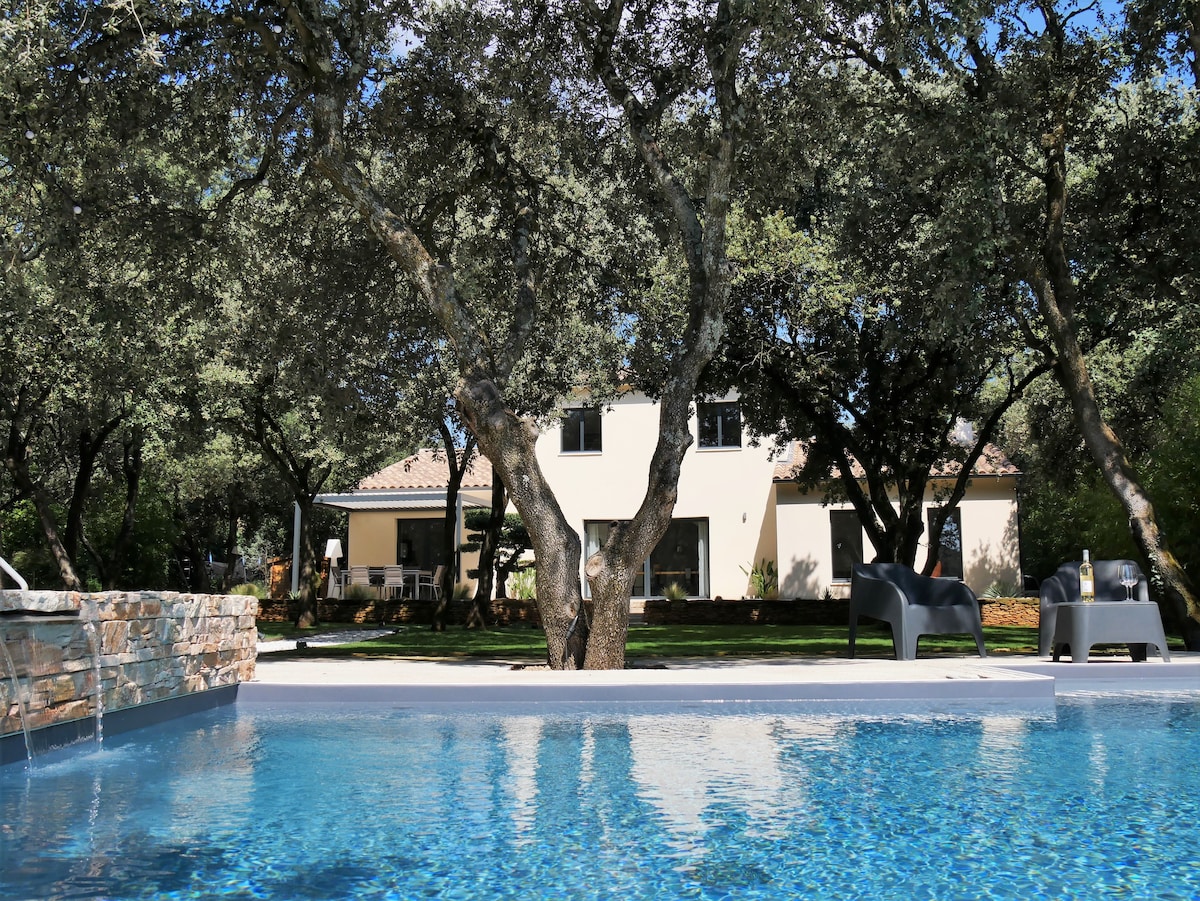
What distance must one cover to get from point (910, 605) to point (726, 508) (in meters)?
14.0

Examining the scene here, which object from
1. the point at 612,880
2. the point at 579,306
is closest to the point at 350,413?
the point at 579,306

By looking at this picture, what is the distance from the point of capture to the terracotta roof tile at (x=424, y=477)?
28.2 m

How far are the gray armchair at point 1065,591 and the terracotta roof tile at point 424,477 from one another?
17.5 metres

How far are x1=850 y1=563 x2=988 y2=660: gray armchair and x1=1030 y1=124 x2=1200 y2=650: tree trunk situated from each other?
226 centimetres

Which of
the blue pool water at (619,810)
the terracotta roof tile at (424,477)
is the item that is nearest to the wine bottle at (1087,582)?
the blue pool water at (619,810)

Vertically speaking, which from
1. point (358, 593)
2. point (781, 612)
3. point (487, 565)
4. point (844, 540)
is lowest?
point (781, 612)

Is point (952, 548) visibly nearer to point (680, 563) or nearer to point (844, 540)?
point (844, 540)

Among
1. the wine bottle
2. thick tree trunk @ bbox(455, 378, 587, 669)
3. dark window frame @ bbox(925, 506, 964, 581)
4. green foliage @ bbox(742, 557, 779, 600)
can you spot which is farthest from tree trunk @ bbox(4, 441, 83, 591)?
dark window frame @ bbox(925, 506, 964, 581)

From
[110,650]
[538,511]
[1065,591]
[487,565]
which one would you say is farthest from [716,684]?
[487,565]

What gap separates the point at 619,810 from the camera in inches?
192

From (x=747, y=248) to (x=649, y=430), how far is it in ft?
33.2

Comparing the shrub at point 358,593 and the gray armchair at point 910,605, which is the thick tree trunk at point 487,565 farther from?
the gray armchair at point 910,605

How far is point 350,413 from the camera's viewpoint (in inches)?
594

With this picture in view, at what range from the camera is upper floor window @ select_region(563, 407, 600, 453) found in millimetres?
25609
